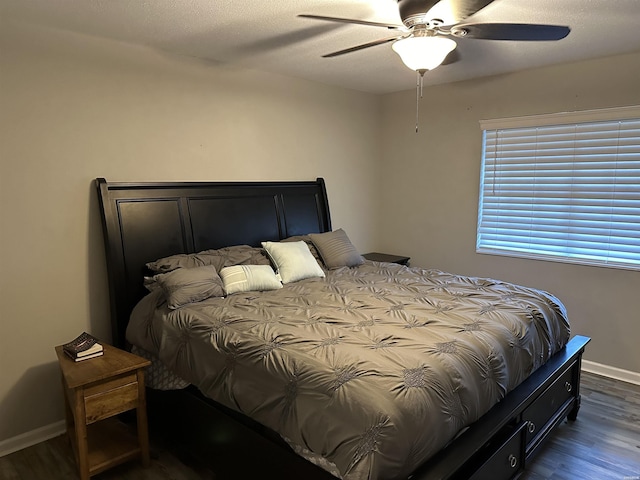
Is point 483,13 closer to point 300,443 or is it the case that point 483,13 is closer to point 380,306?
point 380,306

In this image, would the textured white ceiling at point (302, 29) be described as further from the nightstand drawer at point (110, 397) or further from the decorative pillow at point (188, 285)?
the nightstand drawer at point (110, 397)

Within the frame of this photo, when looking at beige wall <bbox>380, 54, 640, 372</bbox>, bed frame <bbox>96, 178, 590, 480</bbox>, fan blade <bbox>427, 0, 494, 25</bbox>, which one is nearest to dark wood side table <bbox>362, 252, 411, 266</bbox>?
beige wall <bbox>380, 54, 640, 372</bbox>

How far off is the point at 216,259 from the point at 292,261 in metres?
0.55

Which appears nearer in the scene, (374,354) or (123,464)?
(374,354)

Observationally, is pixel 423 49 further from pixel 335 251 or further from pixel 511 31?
pixel 335 251

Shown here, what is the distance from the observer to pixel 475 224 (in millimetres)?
4270

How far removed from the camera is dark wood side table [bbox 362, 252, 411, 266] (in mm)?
4559

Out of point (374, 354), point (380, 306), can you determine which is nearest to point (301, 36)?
point (380, 306)

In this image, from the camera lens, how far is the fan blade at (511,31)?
203 centimetres

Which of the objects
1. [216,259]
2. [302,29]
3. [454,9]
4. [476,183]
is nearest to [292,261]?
[216,259]

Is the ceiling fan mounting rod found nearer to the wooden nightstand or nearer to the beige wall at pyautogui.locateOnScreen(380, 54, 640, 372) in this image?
the beige wall at pyautogui.locateOnScreen(380, 54, 640, 372)

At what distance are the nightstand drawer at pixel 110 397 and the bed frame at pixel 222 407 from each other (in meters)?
0.23

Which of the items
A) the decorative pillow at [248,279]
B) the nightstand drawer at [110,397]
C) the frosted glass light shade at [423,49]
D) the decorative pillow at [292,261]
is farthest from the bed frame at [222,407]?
the frosted glass light shade at [423,49]

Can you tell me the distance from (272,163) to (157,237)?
128cm
